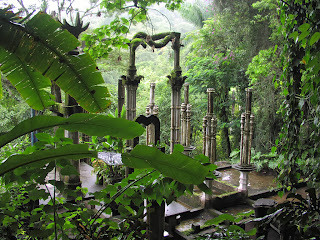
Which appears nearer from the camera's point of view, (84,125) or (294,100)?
(84,125)

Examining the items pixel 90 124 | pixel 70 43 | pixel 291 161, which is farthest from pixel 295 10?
pixel 90 124

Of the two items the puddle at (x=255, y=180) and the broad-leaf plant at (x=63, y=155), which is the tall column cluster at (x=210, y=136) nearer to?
the puddle at (x=255, y=180)

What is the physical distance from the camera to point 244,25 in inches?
289

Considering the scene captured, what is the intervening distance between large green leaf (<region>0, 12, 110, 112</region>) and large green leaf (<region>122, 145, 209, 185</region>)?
0.75 metres

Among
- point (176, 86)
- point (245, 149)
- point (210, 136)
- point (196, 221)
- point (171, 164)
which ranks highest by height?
point (176, 86)

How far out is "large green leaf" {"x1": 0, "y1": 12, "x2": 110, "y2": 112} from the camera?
4.43ft

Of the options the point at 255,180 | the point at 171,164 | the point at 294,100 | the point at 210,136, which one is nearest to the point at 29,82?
the point at 171,164

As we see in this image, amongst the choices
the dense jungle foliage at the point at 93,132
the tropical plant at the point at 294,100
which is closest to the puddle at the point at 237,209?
the dense jungle foliage at the point at 93,132

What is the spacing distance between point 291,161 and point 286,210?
796mm

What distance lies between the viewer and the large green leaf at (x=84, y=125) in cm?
93

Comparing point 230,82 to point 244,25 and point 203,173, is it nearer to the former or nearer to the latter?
point 244,25

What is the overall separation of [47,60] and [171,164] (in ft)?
3.18

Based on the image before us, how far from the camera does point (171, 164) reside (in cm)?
90

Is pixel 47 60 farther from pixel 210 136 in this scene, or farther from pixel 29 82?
pixel 210 136
